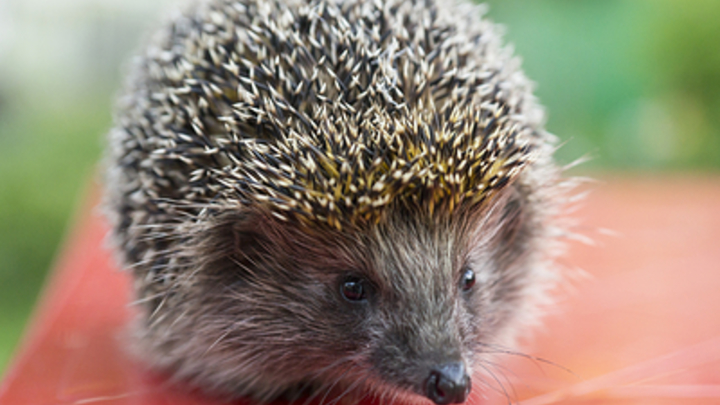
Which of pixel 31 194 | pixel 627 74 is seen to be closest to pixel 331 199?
pixel 31 194

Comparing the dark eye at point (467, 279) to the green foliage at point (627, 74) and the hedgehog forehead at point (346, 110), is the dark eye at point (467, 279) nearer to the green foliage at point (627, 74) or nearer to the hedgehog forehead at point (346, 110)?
the hedgehog forehead at point (346, 110)

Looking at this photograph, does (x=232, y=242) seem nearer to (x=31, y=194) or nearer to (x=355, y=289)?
(x=355, y=289)

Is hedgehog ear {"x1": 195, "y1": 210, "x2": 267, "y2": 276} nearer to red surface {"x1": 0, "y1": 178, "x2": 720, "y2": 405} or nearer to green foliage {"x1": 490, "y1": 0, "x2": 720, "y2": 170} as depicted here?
red surface {"x1": 0, "y1": 178, "x2": 720, "y2": 405}

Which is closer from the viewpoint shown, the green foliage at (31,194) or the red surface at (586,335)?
the red surface at (586,335)

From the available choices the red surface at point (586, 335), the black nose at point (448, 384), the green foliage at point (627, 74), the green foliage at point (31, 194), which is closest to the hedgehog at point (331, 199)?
the black nose at point (448, 384)

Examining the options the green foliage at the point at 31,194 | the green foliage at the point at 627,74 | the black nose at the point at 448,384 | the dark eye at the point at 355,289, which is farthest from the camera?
the green foliage at the point at 627,74

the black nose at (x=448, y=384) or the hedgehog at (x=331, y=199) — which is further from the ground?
the hedgehog at (x=331, y=199)

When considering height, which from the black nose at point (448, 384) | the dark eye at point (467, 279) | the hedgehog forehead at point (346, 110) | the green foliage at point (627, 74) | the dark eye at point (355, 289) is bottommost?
the black nose at point (448, 384)

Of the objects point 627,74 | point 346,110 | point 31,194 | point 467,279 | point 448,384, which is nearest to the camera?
point 448,384
